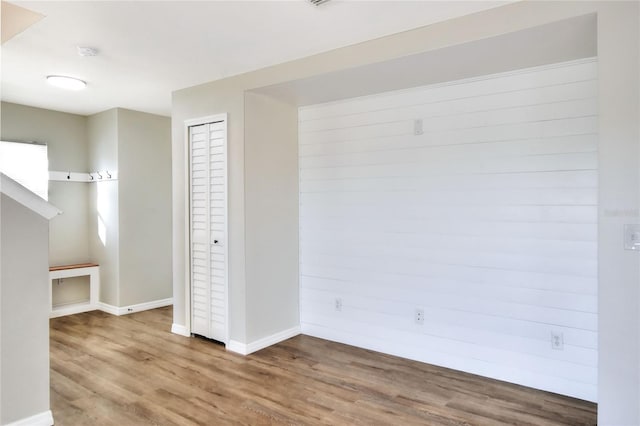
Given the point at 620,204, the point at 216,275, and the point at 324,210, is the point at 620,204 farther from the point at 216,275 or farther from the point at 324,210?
the point at 216,275

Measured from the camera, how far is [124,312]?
514cm

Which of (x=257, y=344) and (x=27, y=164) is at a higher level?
(x=27, y=164)

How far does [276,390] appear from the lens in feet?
9.89

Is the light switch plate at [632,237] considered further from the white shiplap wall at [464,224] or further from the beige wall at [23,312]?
the beige wall at [23,312]

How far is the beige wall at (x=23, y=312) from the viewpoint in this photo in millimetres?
2338

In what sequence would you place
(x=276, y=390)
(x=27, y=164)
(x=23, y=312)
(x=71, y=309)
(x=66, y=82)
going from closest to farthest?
(x=23, y=312), (x=276, y=390), (x=66, y=82), (x=27, y=164), (x=71, y=309)

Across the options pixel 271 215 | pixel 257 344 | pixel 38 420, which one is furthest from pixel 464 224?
pixel 38 420

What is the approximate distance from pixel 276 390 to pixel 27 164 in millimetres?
4079

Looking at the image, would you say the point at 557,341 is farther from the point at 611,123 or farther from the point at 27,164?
the point at 27,164

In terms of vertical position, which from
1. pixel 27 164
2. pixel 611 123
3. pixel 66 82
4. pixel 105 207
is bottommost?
pixel 105 207

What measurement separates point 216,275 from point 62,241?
8.53 ft

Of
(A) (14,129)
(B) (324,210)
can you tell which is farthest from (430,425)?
(A) (14,129)

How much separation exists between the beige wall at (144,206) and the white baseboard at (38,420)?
2.75 meters

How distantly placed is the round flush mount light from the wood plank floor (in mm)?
2477
